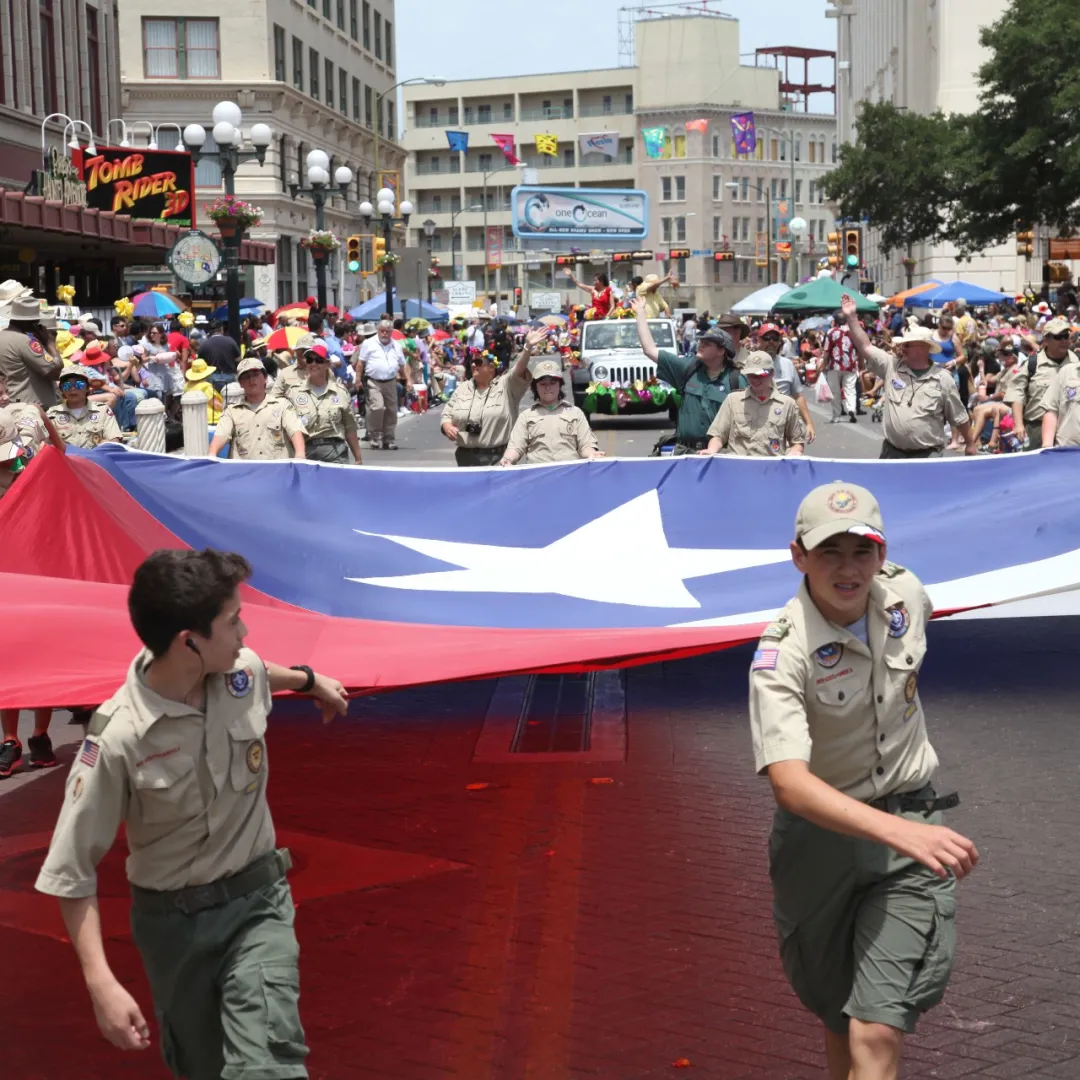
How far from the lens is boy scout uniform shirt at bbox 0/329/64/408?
543 inches

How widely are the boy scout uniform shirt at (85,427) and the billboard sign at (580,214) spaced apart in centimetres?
10314

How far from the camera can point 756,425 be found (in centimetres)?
1148

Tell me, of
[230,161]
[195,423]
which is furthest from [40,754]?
[230,161]

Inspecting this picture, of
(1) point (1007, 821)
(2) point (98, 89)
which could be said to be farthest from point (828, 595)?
(2) point (98, 89)

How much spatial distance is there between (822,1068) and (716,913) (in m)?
1.46

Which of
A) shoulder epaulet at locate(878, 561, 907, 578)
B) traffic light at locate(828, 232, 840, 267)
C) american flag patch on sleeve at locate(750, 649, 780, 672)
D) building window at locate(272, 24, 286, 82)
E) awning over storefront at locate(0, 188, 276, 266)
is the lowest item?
american flag patch on sleeve at locate(750, 649, 780, 672)

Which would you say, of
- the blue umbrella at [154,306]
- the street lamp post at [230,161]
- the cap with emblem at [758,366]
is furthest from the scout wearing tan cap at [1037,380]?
the blue umbrella at [154,306]

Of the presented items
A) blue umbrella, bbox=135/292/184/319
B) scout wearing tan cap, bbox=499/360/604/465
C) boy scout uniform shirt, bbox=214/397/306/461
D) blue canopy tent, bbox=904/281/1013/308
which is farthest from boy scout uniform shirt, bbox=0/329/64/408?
blue canopy tent, bbox=904/281/1013/308

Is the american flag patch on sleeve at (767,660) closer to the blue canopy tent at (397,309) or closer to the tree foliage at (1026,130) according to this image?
the blue canopy tent at (397,309)

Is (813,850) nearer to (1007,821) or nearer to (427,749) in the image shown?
(1007,821)

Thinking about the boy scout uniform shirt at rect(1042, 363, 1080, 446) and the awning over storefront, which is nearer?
the boy scout uniform shirt at rect(1042, 363, 1080, 446)

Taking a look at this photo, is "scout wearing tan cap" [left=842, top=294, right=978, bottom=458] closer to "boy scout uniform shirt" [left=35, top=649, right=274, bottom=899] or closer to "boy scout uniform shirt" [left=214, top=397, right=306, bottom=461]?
"boy scout uniform shirt" [left=214, top=397, right=306, bottom=461]

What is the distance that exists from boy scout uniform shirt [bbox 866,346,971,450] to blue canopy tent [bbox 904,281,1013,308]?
39.6 meters

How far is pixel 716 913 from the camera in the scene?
666 centimetres
